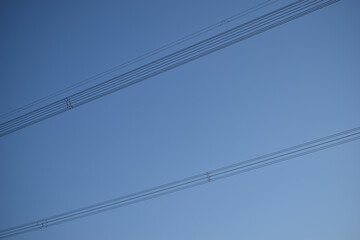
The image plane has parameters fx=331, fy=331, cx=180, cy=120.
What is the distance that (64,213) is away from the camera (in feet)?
18.4

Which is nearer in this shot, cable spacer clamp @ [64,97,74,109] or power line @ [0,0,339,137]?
power line @ [0,0,339,137]

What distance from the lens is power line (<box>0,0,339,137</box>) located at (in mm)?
4566

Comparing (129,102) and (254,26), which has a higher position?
(254,26)

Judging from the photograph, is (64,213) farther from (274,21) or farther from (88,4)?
(274,21)

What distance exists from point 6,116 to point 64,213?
1924 millimetres

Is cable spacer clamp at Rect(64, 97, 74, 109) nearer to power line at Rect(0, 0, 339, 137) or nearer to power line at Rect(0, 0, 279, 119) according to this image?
power line at Rect(0, 0, 339, 137)

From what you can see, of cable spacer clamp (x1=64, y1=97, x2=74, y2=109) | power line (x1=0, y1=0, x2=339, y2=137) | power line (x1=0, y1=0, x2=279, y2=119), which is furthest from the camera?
cable spacer clamp (x1=64, y1=97, x2=74, y2=109)

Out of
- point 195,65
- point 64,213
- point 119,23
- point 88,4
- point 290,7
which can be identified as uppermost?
point 88,4

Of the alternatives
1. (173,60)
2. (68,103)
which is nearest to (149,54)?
(173,60)

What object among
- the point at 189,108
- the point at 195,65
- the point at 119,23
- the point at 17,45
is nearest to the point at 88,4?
the point at 119,23

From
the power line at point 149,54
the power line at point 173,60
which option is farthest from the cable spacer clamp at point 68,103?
the power line at point 149,54

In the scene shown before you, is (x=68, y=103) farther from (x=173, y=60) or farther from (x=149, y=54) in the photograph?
(x=173, y=60)

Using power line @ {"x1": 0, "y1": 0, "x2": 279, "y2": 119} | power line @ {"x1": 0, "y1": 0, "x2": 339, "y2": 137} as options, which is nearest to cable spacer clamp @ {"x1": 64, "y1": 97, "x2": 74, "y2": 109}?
power line @ {"x1": 0, "y1": 0, "x2": 339, "y2": 137}

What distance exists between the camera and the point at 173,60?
4957mm
